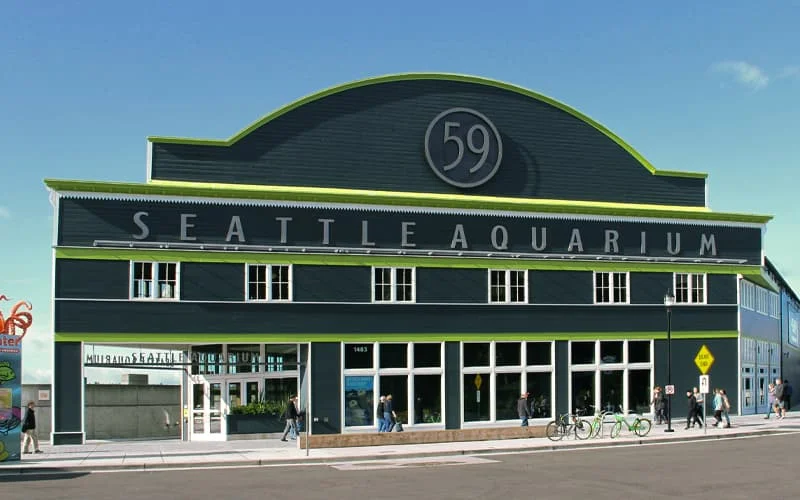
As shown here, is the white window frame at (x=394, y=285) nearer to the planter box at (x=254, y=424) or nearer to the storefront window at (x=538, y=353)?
the storefront window at (x=538, y=353)

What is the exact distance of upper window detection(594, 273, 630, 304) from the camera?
44500 millimetres

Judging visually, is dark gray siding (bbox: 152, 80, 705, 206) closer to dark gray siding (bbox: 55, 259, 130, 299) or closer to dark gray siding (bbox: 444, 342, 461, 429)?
dark gray siding (bbox: 55, 259, 130, 299)

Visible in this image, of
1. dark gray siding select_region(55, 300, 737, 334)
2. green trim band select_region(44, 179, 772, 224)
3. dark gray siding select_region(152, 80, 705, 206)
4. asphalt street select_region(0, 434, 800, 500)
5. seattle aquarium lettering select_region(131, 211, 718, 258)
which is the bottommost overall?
asphalt street select_region(0, 434, 800, 500)

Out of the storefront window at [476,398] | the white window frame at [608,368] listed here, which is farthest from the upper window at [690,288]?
the storefront window at [476,398]

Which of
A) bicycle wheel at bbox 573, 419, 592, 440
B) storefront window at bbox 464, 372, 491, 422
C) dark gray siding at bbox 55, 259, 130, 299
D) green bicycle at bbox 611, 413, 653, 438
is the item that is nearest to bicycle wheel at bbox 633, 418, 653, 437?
green bicycle at bbox 611, 413, 653, 438

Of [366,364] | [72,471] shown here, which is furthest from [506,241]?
[72,471]

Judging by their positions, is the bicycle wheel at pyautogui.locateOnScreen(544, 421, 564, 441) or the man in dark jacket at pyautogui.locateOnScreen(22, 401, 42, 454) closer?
the man in dark jacket at pyautogui.locateOnScreen(22, 401, 42, 454)

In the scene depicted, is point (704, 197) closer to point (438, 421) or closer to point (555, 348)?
point (555, 348)

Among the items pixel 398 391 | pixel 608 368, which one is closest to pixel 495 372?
pixel 398 391

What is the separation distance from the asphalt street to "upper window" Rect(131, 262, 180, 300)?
1116 centimetres

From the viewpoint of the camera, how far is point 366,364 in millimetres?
39844

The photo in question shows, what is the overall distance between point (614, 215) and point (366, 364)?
14.0m

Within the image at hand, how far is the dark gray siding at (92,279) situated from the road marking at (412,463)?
496 inches

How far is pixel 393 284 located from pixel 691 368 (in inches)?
617
